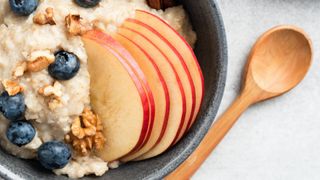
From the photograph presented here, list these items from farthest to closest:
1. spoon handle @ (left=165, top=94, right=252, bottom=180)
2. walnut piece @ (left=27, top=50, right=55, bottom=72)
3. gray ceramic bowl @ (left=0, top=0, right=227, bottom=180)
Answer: spoon handle @ (left=165, top=94, right=252, bottom=180), gray ceramic bowl @ (left=0, top=0, right=227, bottom=180), walnut piece @ (left=27, top=50, right=55, bottom=72)

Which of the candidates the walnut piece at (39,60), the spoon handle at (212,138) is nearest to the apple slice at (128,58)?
the walnut piece at (39,60)

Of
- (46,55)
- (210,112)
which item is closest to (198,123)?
(210,112)

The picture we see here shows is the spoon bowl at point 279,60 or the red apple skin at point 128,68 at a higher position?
the red apple skin at point 128,68

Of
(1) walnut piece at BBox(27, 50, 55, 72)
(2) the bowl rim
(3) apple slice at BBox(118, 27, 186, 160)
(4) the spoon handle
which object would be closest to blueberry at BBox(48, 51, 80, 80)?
(1) walnut piece at BBox(27, 50, 55, 72)

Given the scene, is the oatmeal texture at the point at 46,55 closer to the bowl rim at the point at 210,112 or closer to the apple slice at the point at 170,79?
the apple slice at the point at 170,79

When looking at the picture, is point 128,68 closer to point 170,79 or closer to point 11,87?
point 170,79

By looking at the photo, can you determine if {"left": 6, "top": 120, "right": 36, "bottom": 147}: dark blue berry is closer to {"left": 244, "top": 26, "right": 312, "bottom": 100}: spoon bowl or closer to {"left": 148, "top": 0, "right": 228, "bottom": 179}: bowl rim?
{"left": 148, "top": 0, "right": 228, "bottom": 179}: bowl rim
